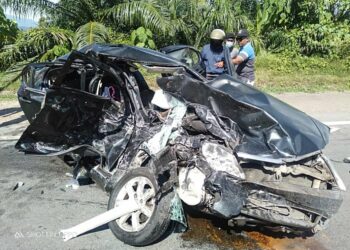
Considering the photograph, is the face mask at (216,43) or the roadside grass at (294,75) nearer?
the face mask at (216,43)

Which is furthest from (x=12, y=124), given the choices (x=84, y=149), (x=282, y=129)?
(x=282, y=129)

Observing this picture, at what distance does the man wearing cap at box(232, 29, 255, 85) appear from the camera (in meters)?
7.63

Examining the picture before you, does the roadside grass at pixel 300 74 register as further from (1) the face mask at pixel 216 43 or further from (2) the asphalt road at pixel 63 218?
(2) the asphalt road at pixel 63 218

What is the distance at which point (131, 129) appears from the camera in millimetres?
4637

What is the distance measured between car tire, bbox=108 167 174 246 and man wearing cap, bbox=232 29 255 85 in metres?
3.98

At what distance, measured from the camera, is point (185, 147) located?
3.88 m

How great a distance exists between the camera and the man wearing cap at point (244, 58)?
7627 mm

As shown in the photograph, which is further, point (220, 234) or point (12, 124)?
point (12, 124)

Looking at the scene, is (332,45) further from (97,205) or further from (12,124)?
(97,205)

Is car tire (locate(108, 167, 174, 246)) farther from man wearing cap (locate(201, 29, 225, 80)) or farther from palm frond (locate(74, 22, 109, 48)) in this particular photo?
palm frond (locate(74, 22, 109, 48))

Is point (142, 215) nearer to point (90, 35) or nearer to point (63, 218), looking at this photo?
point (63, 218)

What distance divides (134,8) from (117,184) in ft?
29.2

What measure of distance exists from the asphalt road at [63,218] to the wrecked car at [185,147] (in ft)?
1.02

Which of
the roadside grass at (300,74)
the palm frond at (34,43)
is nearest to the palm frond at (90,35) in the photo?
the palm frond at (34,43)
